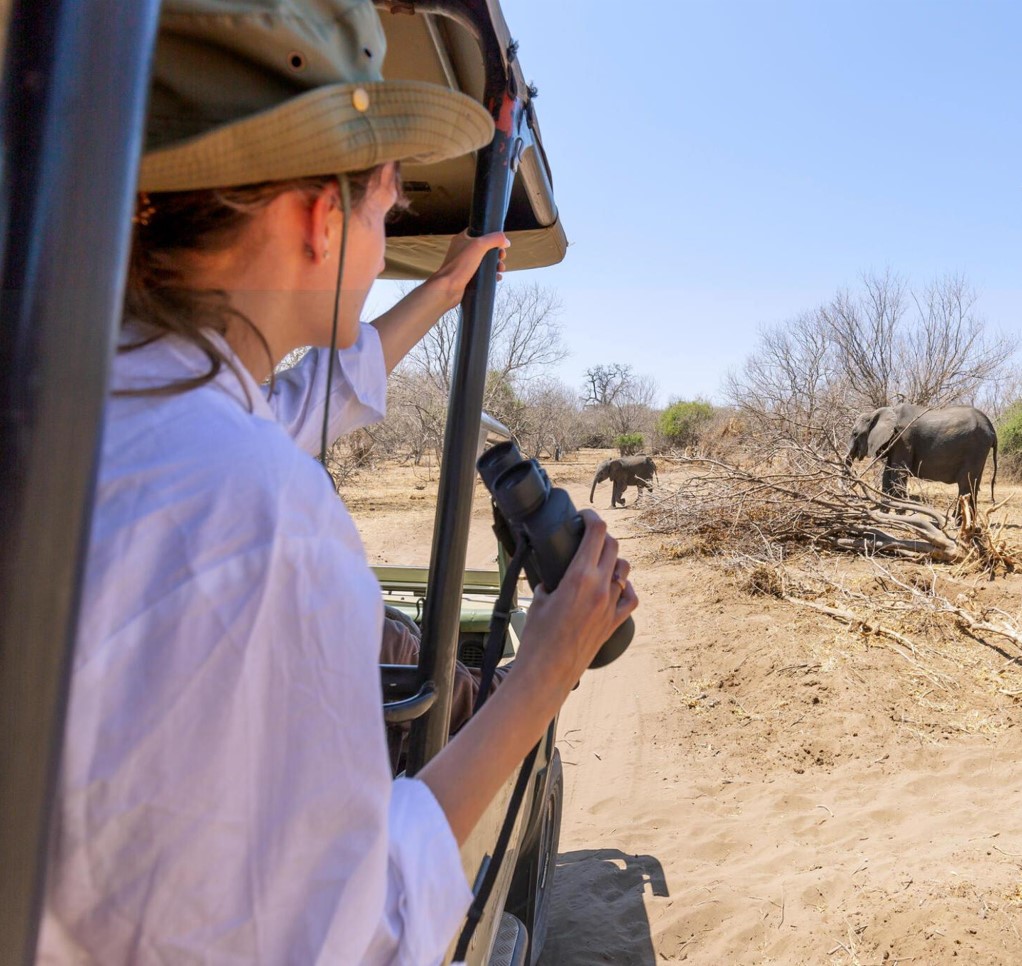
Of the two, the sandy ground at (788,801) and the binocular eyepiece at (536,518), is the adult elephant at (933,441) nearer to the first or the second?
the sandy ground at (788,801)

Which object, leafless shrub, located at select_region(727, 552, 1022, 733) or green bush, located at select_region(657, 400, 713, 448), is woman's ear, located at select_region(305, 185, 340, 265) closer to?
leafless shrub, located at select_region(727, 552, 1022, 733)

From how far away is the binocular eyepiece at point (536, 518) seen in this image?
1.07m

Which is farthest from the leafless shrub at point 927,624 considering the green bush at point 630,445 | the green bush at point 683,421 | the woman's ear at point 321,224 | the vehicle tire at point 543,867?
the green bush at point 683,421

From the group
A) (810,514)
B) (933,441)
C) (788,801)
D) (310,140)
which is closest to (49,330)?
(310,140)

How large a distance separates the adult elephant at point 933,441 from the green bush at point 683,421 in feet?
68.8

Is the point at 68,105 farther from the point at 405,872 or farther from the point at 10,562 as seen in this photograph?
the point at 405,872

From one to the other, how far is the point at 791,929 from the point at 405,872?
2.93 m

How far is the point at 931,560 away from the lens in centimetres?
860

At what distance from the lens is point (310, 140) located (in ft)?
2.65

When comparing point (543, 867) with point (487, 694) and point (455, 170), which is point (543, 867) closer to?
point (487, 694)

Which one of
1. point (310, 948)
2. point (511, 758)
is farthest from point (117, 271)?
point (511, 758)

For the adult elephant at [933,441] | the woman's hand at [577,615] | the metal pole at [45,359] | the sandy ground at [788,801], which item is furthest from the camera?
the adult elephant at [933,441]

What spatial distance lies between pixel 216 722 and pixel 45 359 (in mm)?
278

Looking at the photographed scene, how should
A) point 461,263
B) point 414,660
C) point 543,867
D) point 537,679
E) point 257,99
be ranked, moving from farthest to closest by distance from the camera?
point 543,867 < point 414,660 < point 461,263 < point 537,679 < point 257,99
